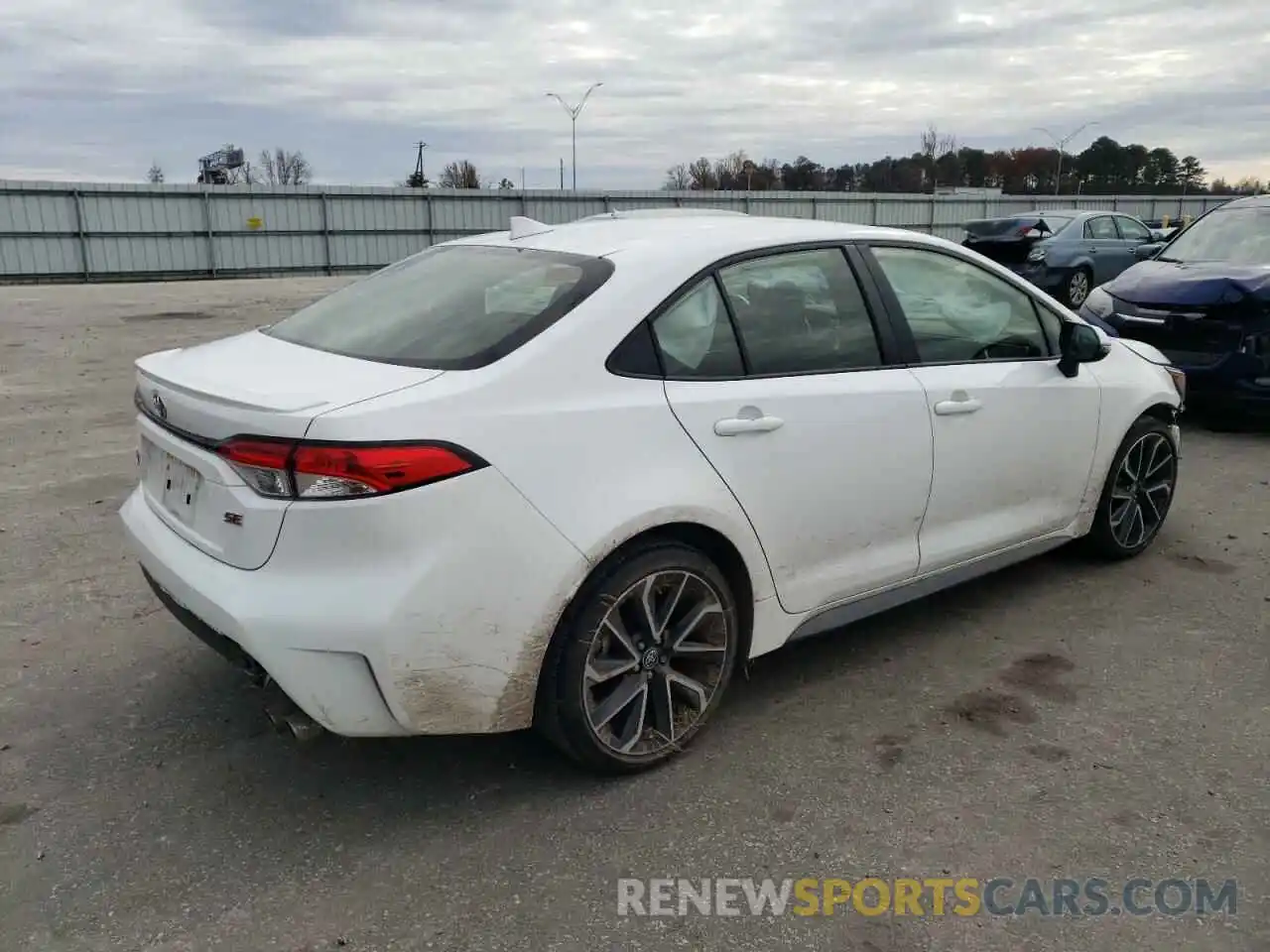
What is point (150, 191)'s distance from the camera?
1115 inches

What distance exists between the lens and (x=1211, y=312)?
291 inches

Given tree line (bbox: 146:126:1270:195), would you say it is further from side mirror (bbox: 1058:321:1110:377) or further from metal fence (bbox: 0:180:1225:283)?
side mirror (bbox: 1058:321:1110:377)

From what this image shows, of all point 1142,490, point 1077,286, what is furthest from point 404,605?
point 1077,286

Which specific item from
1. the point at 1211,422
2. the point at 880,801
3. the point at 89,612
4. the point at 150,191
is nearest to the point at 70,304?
the point at 150,191

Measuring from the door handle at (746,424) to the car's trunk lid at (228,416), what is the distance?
877mm

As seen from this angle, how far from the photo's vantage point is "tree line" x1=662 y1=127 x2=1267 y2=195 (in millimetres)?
71438

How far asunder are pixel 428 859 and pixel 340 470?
1.08 meters

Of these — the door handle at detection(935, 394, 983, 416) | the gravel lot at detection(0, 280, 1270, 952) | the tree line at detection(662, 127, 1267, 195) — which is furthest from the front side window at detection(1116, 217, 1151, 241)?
the tree line at detection(662, 127, 1267, 195)

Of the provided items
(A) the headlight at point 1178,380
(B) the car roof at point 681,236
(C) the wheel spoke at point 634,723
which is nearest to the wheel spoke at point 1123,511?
(A) the headlight at point 1178,380

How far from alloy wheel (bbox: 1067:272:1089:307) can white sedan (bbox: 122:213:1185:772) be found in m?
11.9

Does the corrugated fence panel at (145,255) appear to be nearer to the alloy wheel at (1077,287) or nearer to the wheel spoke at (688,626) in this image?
the alloy wheel at (1077,287)

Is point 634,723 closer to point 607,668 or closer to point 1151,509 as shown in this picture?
point 607,668

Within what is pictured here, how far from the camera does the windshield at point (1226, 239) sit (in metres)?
8.10

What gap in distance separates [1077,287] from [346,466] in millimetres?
14913
